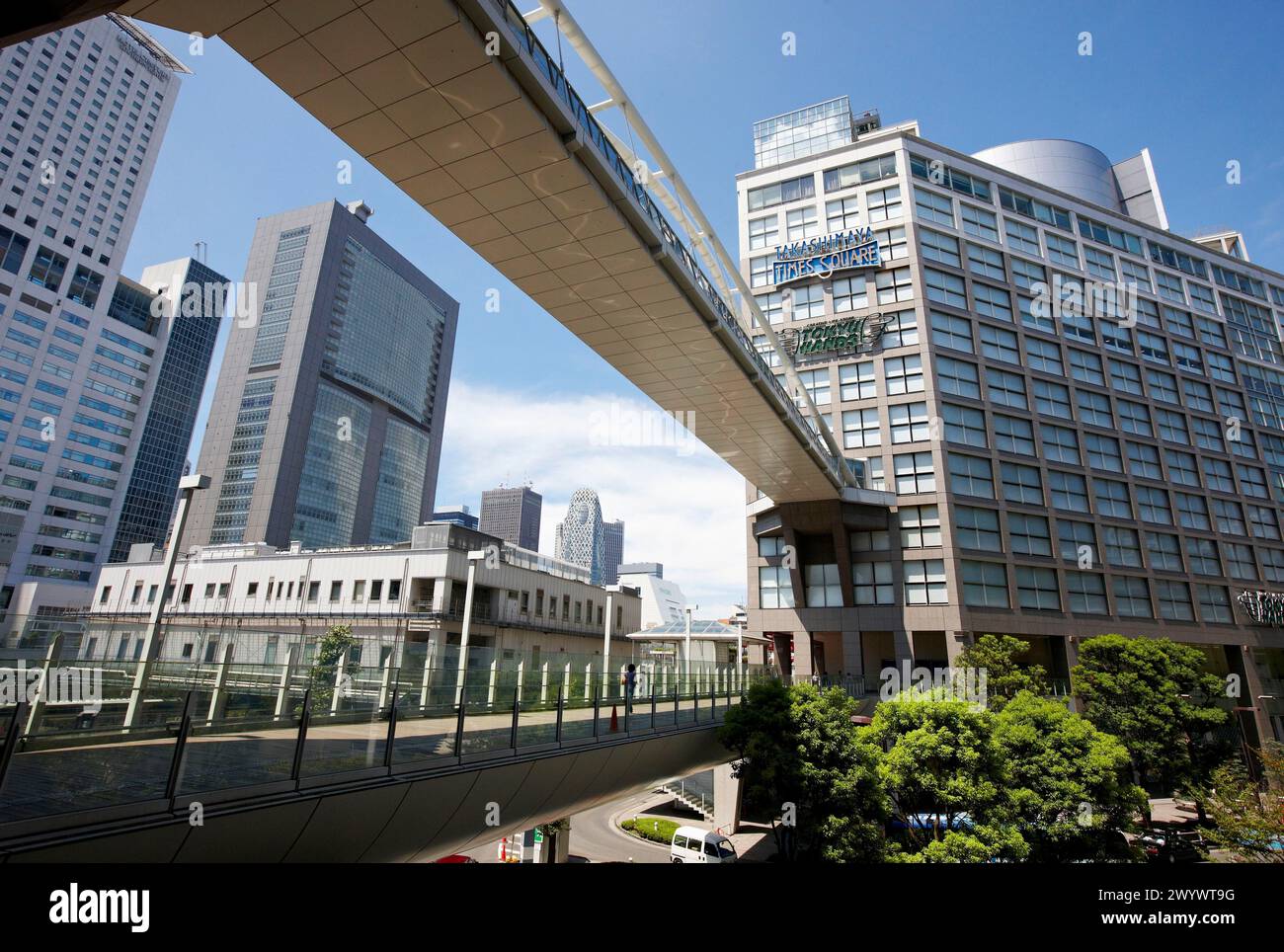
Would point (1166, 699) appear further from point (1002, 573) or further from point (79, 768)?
point (79, 768)

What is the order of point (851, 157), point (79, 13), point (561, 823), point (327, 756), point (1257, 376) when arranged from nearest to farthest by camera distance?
point (79, 13) → point (327, 756) → point (561, 823) → point (851, 157) → point (1257, 376)

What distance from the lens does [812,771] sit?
19219 mm

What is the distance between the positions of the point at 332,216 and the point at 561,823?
108152mm

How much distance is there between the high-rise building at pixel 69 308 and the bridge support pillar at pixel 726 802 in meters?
83.6

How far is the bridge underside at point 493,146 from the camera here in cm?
903

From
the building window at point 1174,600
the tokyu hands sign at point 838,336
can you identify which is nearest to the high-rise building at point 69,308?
the tokyu hands sign at point 838,336

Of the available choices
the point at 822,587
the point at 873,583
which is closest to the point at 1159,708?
the point at 873,583

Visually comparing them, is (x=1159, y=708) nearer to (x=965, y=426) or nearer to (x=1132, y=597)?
(x=1132, y=597)

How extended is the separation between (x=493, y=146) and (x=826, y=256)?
33.1 m

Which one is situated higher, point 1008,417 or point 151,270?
point 151,270

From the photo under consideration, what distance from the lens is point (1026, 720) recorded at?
19.8 meters

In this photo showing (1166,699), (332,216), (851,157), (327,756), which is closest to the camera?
(327,756)

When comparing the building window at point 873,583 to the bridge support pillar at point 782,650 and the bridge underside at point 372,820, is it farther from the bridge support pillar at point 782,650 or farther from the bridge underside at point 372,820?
the bridge underside at point 372,820
